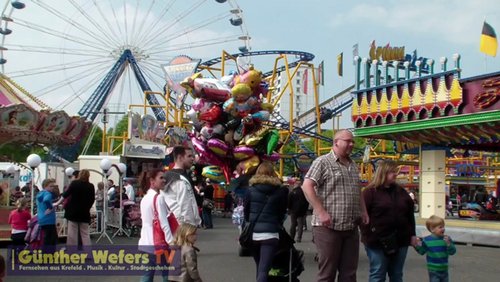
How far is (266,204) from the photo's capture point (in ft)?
20.2

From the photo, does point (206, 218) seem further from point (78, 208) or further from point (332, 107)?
point (332, 107)

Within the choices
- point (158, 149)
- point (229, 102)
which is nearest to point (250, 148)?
point (229, 102)

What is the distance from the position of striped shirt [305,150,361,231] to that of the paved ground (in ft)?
9.99

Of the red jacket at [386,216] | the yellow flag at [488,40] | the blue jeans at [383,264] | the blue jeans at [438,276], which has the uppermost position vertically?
the yellow flag at [488,40]

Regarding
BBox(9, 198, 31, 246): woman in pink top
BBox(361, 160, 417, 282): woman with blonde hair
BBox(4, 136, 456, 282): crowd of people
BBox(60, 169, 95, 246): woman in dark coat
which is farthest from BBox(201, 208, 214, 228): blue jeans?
BBox(361, 160, 417, 282): woman with blonde hair

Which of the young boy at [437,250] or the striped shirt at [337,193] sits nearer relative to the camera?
the striped shirt at [337,193]

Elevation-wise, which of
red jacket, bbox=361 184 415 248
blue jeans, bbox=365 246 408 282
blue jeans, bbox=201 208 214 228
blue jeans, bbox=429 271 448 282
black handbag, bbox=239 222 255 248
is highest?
red jacket, bbox=361 184 415 248

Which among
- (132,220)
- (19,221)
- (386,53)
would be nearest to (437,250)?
(19,221)

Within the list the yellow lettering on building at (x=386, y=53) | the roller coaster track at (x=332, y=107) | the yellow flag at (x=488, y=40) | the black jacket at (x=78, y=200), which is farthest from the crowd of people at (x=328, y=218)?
the roller coaster track at (x=332, y=107)

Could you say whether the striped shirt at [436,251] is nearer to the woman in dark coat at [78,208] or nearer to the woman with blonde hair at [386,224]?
the woman with blonde hair at [386,224]

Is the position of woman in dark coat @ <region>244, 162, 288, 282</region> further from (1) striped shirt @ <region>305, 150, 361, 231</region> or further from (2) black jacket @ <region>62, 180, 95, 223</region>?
(2) black jacket @ <region>62, 180, 95, 223</region>

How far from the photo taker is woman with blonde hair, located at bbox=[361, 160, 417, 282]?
566 centimetres

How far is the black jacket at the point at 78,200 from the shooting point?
9.00 meters

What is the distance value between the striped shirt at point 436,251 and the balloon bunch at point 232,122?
522 cm
